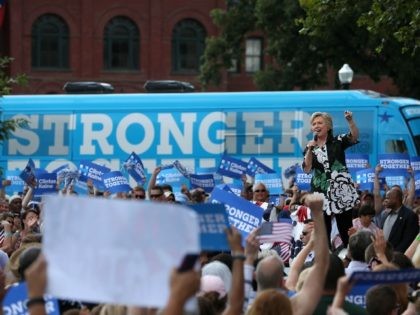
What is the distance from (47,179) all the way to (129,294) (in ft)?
56.3

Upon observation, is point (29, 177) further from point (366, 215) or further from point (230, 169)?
point (366, 215)

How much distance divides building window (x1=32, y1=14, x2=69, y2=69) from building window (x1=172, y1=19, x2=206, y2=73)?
4730mm

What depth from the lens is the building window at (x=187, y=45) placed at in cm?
6012

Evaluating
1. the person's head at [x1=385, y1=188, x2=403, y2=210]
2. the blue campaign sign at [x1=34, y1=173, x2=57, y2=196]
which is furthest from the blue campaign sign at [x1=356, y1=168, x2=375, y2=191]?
the person's head at [x1=385, y1=188, x2=403, y2=210]

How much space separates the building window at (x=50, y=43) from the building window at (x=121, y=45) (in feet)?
5.87

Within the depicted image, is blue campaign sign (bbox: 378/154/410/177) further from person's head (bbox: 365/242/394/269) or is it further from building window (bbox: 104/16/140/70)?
building window (bbox: 104/16/140/70)

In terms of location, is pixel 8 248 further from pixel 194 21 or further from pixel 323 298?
pixel 194 21

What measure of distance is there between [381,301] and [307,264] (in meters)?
3.01

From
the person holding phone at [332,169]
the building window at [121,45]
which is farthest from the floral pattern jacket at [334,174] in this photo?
the building window at [121,45]

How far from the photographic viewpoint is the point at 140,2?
60344mm

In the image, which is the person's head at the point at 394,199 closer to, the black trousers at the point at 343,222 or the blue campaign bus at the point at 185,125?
the black trousers at the point at 343,222

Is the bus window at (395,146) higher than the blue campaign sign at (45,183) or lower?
higher

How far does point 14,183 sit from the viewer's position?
1090 inches

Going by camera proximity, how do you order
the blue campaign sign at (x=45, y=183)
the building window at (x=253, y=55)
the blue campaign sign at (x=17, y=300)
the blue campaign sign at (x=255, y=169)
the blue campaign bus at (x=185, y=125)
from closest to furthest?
the blue campaign sign at (x=17, y=300)
the blue campaign sign at (x=45, y=183)
the blue campaign sign at (x=255, y=169)
the blue campaign bus at (x=185, y=125)
the building window at (x=253, y=55)
